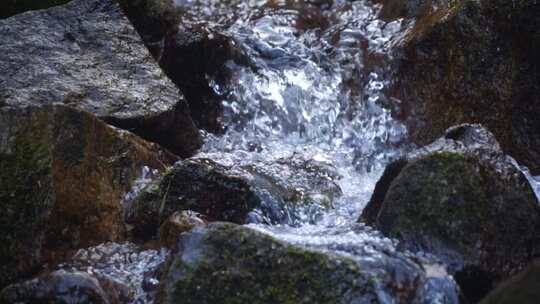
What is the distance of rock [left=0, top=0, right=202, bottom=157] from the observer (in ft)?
16.6

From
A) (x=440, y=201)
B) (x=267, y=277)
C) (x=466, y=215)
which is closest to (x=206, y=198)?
(x=267, y=277)

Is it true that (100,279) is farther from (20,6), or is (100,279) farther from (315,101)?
(315,101)

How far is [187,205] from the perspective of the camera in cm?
440

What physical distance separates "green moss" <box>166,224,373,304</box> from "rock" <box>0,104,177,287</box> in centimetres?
94

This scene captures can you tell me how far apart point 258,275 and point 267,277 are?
41 millimetres

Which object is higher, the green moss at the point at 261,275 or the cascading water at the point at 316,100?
the cascading water at the point at 316,100

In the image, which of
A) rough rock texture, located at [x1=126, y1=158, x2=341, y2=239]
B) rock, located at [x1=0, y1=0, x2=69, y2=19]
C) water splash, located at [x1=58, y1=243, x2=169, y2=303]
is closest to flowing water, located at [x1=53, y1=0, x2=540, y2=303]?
rough rock texture, located at [x1=126, y1=158, x2=341, y2=239]

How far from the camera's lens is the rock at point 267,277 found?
10.9 feet

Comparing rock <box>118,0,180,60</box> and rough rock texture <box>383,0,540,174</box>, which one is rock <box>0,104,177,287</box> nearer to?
rock <box>118,0,180,60</box>

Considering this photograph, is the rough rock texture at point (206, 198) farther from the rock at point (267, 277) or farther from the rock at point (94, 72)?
the rock at point (267, 277)

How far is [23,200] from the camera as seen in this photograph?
392cm

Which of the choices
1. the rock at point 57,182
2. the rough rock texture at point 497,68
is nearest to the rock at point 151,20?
the rock at point 57,182

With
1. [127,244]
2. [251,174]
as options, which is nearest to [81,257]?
[127,244]

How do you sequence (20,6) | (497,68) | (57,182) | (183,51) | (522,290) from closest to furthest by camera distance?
(522,290)
(57,182)
(497,68)
(20,6)
(183,51)
